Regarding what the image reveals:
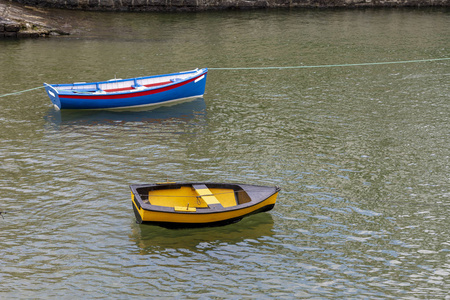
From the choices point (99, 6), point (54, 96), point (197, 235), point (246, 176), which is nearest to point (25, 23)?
point (99, 6)

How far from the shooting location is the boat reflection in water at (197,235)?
13883 millimetres

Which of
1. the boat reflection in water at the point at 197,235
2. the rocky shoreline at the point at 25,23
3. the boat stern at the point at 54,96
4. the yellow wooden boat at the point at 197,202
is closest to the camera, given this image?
the boat reflection in water at the point at 197,235

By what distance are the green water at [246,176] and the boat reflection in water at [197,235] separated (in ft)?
0.19

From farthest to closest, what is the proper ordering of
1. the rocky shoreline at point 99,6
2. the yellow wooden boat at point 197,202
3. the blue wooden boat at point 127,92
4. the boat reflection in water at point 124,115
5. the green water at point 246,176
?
the rocky shoreline at point 99,6, the blue wooden boat at point 127,92, the boat reflection in water at point 124,115, the yellow wooden boat at point 197,202, the green water at point 246,176

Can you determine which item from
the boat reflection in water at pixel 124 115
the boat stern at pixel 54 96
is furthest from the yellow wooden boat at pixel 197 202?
the boat stern at pixel 54 96

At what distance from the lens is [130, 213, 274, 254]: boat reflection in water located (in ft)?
45.5

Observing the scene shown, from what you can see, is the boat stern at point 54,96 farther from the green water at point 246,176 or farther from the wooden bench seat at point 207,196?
the wooden bench seat at point 207,196

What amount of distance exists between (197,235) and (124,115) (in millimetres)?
12434

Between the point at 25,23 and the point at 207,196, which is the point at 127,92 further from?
the point at 25,23

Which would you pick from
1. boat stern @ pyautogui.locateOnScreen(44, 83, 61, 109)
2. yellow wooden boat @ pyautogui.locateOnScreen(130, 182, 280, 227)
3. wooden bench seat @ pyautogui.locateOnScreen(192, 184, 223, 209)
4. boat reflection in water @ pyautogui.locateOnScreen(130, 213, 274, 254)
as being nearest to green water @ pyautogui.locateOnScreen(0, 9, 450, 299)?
boat reflection in water @ pyautogui.locateOnScreen(130, 213, 274, 254)

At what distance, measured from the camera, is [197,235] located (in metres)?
14.3

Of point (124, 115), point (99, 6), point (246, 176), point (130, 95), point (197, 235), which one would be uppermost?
point (99, 6)

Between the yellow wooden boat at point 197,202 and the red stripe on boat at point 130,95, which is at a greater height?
the red stripe on boat at point 130,95

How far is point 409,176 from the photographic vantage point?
57.5 ft
